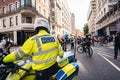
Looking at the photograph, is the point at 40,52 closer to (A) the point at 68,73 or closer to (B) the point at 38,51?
(B) the point at 38,51

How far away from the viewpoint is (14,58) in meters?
2.63

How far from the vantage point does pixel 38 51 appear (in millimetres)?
2748

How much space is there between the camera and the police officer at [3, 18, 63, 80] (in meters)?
2.66

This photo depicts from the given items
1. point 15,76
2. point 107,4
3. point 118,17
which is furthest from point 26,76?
point 107,4

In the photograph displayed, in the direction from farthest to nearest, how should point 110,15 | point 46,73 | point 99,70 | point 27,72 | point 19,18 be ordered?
point 110,15 → point 19,18 → point 99,70 → point 27,72 → point 46,73

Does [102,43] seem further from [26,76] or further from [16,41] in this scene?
[26,76]

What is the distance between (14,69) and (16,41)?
101ft

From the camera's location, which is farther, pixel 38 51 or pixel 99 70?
pixel 99 70

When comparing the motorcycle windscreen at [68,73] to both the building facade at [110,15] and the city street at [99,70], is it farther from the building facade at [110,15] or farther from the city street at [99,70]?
the building facade at [110,15]

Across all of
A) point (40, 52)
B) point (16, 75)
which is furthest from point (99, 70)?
point (16, 75)

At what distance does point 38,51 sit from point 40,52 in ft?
0.12

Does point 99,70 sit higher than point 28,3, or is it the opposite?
point 28,3

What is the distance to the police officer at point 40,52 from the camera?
2.66m

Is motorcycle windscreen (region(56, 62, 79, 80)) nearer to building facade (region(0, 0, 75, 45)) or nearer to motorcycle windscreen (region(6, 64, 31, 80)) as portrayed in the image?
motorcycle windscreen (region(6, 64, 31, 80))
